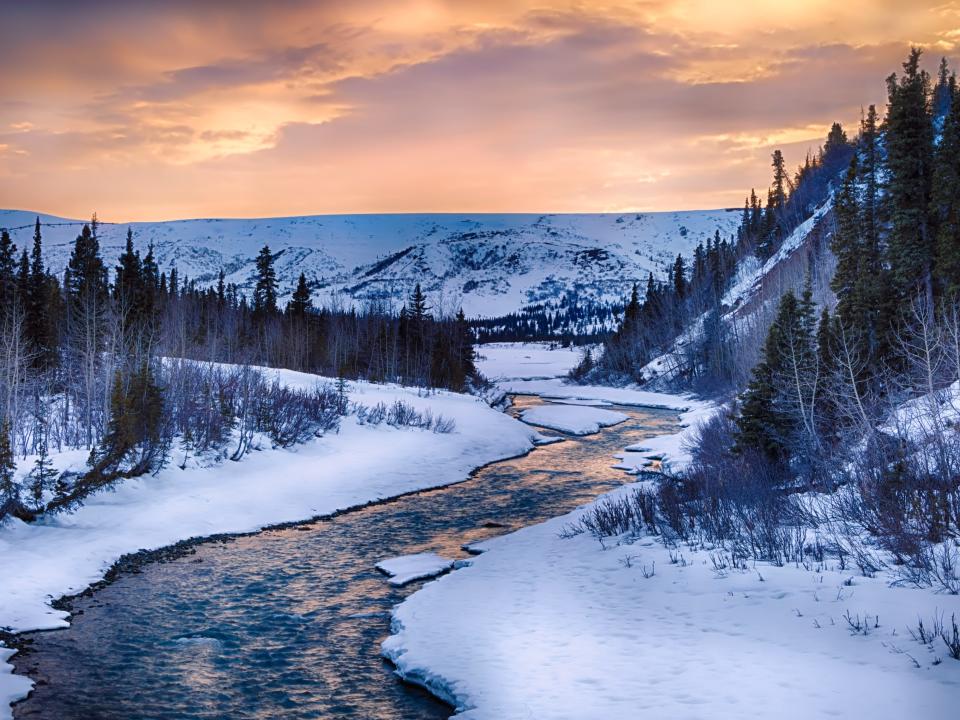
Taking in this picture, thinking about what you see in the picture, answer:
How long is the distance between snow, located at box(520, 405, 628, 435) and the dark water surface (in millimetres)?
25546

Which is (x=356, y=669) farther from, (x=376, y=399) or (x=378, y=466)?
(x=376, y=399)

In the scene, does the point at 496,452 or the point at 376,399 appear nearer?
the point at 496,452

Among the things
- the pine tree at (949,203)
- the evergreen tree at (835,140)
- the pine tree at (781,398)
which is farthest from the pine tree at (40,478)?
the evergreen tree at (835,140)

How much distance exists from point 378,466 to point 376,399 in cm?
1450

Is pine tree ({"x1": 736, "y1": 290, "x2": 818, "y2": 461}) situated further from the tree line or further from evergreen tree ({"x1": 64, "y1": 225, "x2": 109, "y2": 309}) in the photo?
evergreen tree ({"x1": 64, "y1": 225, "x2": 109, "y2": 309})

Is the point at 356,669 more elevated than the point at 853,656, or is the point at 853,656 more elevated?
Answer: the point at 853,656

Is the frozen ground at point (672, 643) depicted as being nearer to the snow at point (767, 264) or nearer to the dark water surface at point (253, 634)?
the dark water surface at point (253, 634)

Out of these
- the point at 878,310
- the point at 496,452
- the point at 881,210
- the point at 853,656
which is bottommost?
the point at 496,452

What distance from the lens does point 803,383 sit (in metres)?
27.0

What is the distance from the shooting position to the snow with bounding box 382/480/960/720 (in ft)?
28.6

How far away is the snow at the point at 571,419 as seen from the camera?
48.0 meters

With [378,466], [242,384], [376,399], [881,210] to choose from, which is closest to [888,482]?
[378,466]

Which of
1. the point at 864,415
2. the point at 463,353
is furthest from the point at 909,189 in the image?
the point at 463,353

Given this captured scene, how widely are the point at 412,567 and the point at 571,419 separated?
115ft
